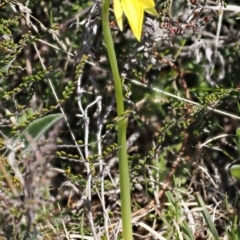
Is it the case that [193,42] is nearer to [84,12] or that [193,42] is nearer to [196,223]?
[84,12]

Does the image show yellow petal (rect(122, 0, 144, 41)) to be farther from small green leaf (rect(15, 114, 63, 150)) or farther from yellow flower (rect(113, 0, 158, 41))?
small green leaf (rect(15, 114, 63, 150))

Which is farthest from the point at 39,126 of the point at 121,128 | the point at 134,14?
the point at 134,14

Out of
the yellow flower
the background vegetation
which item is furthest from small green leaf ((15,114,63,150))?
the yellow flower

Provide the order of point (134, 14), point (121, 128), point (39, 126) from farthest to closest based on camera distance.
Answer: point (39, 126) → point (121, 128) → point (134, 14)

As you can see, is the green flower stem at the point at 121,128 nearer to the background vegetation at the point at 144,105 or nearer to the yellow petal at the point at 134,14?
the yellow petal at the point at 134,14

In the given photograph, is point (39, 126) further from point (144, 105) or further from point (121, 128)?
point (144, 105)

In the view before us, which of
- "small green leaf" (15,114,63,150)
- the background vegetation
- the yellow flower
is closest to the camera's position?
the yellow flower

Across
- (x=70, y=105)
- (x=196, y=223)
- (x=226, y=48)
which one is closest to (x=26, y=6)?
(x=70, y=105)

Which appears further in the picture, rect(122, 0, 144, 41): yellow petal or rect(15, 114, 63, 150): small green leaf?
rect(15, 114, 63, 150): small green leaf
